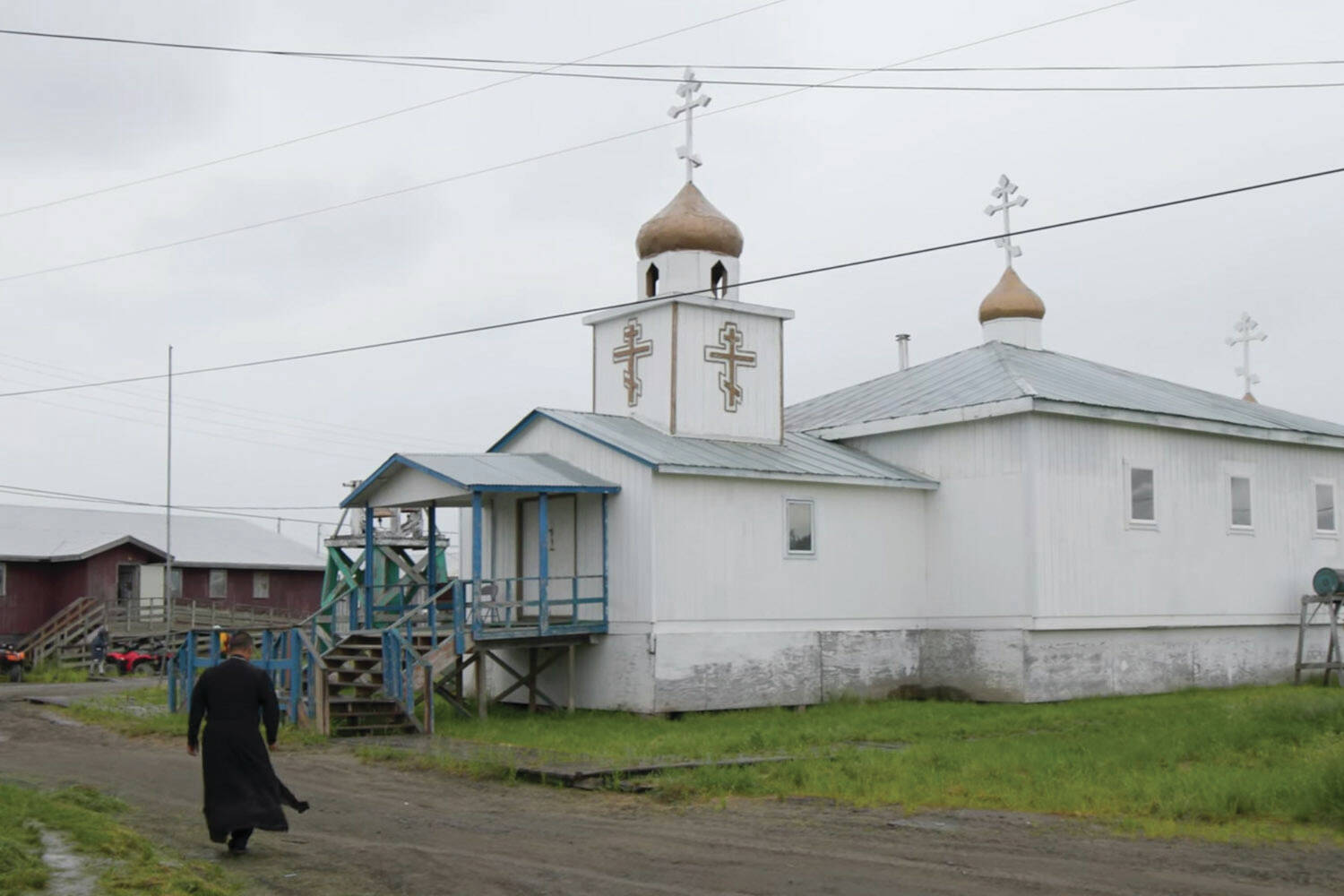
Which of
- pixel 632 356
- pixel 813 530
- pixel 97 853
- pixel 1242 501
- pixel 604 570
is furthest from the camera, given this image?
pixel 1242 501

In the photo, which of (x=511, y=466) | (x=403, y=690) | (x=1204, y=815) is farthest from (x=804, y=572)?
(x=1204, y=815)

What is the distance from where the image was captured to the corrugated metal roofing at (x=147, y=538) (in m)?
46.5

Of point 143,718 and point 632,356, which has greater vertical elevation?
point 632,356

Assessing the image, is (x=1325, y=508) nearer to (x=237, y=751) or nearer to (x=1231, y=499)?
(x=1231, y=499)

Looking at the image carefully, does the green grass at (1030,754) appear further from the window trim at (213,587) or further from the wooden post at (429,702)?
the window trim at (213,587)

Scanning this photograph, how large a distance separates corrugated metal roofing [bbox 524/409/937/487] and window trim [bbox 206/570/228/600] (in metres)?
28.9

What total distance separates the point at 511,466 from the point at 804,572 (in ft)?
16.1

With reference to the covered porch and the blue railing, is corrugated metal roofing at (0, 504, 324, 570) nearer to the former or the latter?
the blue railing

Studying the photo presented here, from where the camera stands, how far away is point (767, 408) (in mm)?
25750

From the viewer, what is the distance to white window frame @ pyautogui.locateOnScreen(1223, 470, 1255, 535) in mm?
26656

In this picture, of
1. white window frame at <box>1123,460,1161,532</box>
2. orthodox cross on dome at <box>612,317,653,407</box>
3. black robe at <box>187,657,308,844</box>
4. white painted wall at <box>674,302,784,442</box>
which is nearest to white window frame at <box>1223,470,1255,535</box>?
white window frame at <box>1123,460,1161,532</box>

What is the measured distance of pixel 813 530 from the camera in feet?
78.8

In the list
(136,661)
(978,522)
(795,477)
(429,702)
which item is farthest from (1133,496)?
(136,661)

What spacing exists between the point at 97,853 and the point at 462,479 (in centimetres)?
1119
